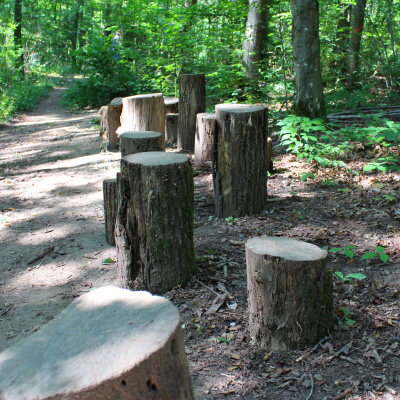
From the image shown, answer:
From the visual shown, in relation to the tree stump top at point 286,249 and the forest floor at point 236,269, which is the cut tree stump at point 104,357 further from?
the tree stump top at point 286,249

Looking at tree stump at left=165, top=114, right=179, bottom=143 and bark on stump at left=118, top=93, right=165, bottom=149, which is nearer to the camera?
bark on stump at left=118, top=93, right=165, bottom=149

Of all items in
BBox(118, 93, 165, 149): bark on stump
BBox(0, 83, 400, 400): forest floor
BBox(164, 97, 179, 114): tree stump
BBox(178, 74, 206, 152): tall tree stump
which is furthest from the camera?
BBox(164, 97, 179, 114): tree stump

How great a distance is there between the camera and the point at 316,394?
2266 millimetres

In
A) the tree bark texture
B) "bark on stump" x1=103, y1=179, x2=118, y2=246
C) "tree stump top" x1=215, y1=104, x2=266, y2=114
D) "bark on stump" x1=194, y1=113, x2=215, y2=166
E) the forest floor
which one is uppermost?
the tree bark texture

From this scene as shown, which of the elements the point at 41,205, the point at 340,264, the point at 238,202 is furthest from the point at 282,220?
the point at 41,205

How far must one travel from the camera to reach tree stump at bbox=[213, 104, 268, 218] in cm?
441

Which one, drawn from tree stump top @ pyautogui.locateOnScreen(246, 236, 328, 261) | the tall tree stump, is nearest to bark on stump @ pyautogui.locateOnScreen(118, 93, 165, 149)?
the tall tree stump

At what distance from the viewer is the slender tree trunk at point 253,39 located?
30.8ft

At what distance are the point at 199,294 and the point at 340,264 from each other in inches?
48.2

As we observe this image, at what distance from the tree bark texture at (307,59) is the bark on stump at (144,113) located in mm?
2269

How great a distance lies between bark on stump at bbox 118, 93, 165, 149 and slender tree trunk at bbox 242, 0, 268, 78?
304 cm

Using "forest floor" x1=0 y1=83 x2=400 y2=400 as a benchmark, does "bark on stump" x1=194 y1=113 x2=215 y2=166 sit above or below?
above

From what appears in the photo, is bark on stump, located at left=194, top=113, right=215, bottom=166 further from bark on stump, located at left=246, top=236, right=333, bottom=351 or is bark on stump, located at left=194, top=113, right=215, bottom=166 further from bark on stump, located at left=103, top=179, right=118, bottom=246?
bark on stump, located at left=246, top=236, right=333, bottom=351

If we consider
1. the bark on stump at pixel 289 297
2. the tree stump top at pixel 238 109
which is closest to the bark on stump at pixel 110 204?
the tree stump top at pixel 238 109
